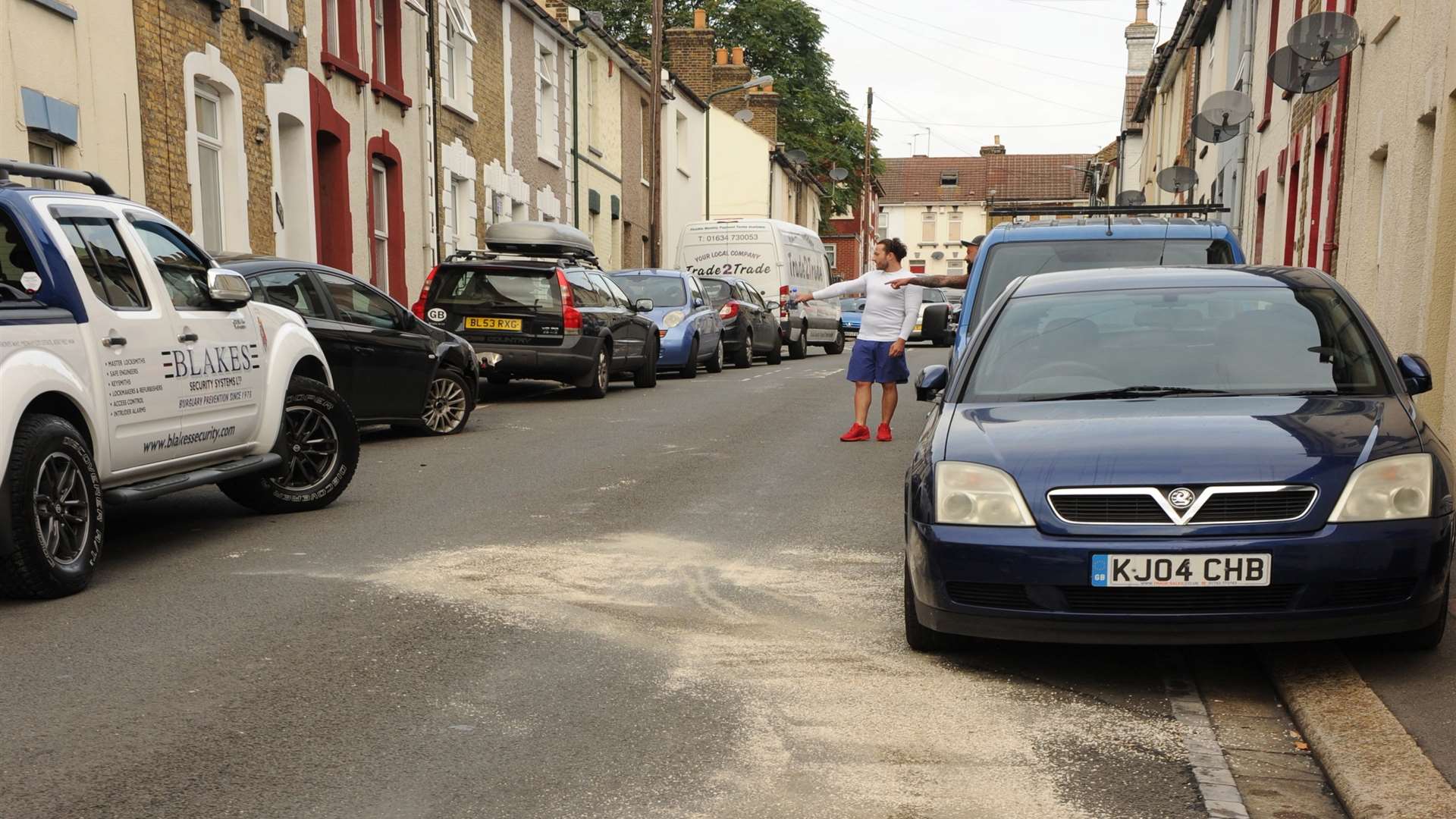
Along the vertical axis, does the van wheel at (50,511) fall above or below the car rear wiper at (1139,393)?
below

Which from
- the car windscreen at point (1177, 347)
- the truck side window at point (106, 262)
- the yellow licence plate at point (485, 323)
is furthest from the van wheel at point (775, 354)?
the car windscreen at point (1177, 347)

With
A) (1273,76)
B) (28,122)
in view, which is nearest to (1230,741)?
(1273,76)

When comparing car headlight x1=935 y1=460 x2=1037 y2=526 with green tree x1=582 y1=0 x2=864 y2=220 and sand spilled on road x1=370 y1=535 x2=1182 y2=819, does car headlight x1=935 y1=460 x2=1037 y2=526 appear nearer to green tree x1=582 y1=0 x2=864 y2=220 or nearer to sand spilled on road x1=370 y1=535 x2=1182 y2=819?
sand spilled on road x1=370 y1=535 x2=1182 y2=819

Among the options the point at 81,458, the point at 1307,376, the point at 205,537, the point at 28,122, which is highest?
the point at 28,122

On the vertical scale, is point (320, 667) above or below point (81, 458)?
below

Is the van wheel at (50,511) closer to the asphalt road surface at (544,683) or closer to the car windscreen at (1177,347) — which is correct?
the asphalt road surface at (544,683)

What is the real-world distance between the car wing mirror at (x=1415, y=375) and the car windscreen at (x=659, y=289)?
16.7 metres

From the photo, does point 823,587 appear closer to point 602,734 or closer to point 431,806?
point 602,734

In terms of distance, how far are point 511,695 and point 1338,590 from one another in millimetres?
2708

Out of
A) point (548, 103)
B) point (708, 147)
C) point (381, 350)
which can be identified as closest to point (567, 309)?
point (381, 350)

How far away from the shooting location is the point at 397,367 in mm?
12539

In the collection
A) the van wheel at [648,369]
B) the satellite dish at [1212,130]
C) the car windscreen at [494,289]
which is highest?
the satellite dish at [1212,130]

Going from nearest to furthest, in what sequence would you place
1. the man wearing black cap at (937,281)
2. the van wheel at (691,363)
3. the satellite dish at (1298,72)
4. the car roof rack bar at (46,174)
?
1. the car roof rack bar at (46,174)
2. the man wearing black cap at (937,281)
3. the satellite dish at (1298,72)
4. the van wheel at (691,363)

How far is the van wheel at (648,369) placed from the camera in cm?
1970
